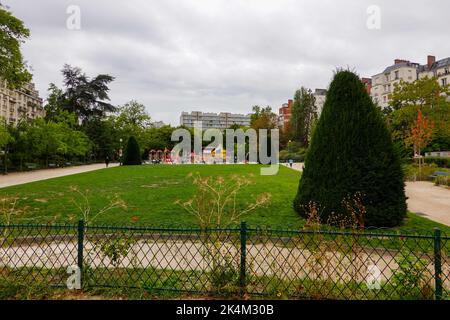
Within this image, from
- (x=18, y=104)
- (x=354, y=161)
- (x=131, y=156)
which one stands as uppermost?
(x=18, y=104)

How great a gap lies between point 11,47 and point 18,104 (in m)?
63.9

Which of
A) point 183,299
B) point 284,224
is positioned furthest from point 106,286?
point 284,224

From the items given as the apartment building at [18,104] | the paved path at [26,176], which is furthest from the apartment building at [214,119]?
the paved path at [26,176]

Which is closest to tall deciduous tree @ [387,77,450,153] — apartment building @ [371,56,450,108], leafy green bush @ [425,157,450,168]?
leafy green bush @ [425,157,450,168]

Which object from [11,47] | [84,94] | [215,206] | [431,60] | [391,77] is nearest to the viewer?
[215,206]

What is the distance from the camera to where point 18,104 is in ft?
221

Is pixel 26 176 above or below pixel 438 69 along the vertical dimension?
below

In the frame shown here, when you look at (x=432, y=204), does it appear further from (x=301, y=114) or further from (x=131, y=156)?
(x=301, y=114)

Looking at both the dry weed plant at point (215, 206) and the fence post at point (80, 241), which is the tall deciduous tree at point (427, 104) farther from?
the fence post at point (80, 241)

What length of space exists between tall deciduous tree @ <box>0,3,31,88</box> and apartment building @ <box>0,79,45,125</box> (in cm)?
4265

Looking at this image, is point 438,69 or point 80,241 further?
point 438,69

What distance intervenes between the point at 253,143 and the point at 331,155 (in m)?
52.5

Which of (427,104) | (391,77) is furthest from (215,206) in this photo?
(391,77)
